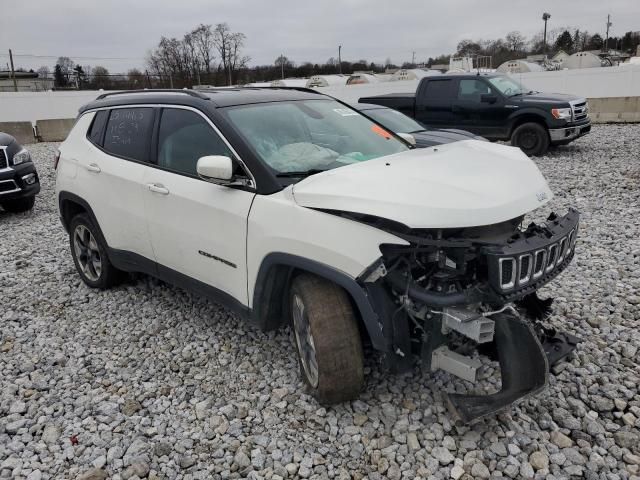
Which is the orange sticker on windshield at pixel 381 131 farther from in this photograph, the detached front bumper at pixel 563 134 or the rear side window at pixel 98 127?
the detached front bumper at pixel 563 134

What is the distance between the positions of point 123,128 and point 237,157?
5.21 feet

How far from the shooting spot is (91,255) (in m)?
4.96

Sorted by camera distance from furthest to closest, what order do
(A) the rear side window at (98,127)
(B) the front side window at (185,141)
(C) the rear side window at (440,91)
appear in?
(C) the rear side window at (440,91) < (A) the rear side window at (98,127) < (B) the front side window at (185,141)

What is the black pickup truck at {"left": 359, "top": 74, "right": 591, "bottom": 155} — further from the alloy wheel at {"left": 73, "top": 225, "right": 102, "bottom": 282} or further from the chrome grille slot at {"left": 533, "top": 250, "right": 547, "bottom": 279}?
the chrome grille slot at {"left": 533, "top": 250, "right": 547, "bottom": 279}

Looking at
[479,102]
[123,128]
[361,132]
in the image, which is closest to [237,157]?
[361,132]

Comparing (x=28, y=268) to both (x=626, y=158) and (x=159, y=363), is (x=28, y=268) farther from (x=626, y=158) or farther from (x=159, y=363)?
(x=626, y=158)

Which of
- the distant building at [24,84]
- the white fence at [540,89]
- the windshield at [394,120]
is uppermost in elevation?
the distant building at [24,84]

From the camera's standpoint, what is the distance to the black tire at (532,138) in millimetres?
11453

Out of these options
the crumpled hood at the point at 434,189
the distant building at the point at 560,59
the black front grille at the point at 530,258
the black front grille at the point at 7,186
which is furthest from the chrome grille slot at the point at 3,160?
the distant building at the point at 560,59

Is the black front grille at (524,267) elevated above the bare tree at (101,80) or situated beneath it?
situated beneath

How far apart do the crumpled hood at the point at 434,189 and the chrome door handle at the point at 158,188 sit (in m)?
1.19

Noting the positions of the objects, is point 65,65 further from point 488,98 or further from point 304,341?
point 304,341

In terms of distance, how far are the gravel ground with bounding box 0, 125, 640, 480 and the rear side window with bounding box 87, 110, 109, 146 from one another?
1.43m

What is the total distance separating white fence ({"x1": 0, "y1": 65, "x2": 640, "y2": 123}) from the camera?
821 inches
